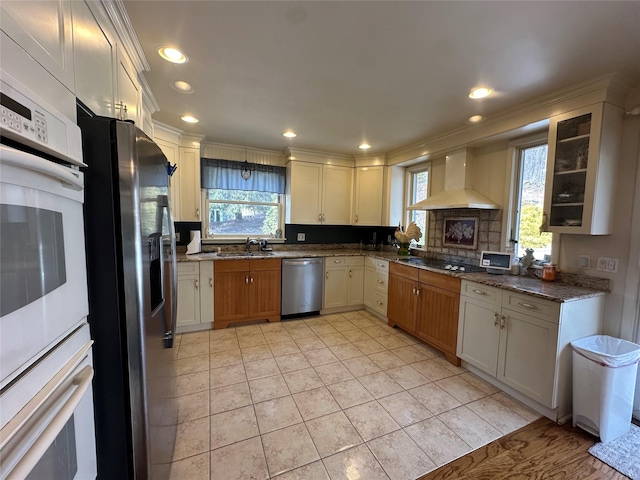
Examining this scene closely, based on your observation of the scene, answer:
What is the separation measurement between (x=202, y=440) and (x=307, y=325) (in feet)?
6.36

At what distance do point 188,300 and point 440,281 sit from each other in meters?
2.80

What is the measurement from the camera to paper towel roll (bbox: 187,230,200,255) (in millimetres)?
3441

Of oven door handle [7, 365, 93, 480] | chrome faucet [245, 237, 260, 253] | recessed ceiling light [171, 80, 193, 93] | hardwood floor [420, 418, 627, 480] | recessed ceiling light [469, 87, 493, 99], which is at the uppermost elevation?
recessed ceiling light [171, 80, 193, 93]

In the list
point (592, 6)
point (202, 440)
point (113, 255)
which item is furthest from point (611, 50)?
point (202, 440)

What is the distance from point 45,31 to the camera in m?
0.80

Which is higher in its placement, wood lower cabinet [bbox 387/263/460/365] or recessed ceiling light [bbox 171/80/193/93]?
recessed ceiling light [bbox 171/80/193/93]

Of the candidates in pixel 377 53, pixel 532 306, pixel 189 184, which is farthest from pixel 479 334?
pixel 189 184

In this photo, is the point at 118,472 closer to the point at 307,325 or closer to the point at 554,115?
the point at 307,325

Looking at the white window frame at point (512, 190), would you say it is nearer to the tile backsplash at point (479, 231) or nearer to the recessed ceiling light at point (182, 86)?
the tile backsplash at point (479, 231)

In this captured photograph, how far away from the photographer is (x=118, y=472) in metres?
1.05

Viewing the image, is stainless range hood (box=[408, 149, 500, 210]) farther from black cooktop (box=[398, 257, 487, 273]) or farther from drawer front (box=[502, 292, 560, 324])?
drawer front (box=[502, 292, 560, 324])

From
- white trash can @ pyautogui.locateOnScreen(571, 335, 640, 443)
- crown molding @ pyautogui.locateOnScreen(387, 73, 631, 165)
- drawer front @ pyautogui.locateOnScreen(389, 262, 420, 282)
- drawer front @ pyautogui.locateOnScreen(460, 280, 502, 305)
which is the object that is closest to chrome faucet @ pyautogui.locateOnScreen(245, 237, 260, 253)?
drawer front @ pyautogui.locateOnScreen(389, 262, 420, 282)

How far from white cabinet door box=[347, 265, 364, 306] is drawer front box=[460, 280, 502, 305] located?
65.6 inches

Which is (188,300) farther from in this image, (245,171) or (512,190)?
(512,190)
